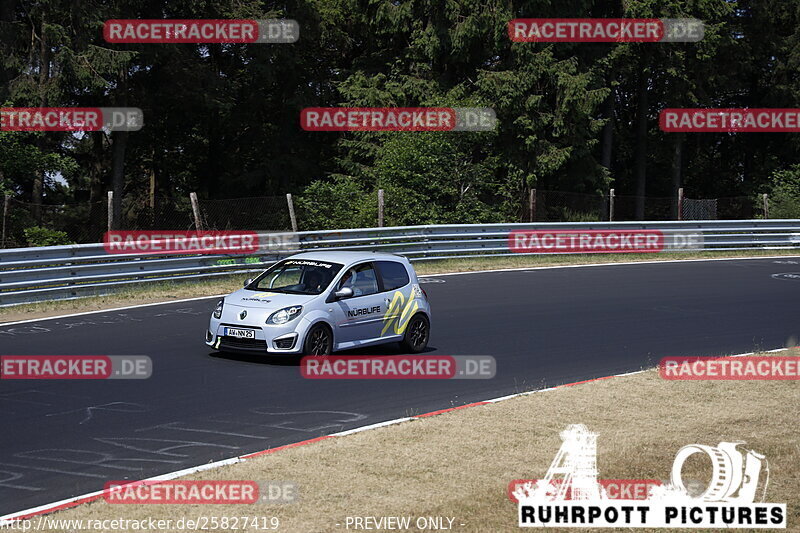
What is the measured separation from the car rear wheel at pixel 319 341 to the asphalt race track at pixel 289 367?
408 mm

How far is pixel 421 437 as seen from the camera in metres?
9.97

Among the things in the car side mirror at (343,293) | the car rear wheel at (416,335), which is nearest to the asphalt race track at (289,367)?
the car rear wheel at (416,335)

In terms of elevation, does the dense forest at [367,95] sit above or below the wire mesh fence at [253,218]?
above

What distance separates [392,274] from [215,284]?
25.6 feet

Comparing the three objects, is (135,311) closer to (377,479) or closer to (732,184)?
(377,479)

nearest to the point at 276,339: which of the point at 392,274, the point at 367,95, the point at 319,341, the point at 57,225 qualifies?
the point at 319,341

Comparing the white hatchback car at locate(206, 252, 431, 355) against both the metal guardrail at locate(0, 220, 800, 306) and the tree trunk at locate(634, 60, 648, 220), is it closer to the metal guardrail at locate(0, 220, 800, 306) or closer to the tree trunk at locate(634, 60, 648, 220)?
the metal guardrail at locate(0, 220, 800, 306)

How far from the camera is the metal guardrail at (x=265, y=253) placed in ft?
62.4

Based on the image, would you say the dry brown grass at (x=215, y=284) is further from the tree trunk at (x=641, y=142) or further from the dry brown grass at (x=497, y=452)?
the tree trunk at (x=641, y=142)

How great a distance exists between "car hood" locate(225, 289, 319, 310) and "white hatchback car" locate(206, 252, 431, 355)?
0.01 metres

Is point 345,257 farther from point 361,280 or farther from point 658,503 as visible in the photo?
point 658,503

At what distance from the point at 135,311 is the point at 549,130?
88.9 feet

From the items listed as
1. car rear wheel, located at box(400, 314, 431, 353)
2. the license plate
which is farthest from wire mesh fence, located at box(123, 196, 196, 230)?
the license plate

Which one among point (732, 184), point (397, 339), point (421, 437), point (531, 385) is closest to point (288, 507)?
point (421, 437)
